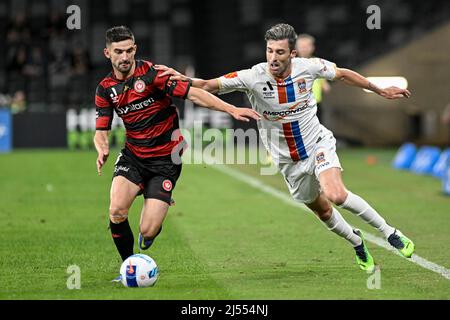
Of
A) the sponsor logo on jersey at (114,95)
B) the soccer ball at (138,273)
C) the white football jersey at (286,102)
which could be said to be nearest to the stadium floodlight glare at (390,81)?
the white football jersey at (286,102)

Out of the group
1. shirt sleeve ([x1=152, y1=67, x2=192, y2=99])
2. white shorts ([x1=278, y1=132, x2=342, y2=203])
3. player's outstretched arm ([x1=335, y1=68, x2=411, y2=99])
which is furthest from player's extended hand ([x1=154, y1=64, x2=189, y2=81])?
player's outstretched arm ([x1=335, y1=68, x2=411, y2=99])

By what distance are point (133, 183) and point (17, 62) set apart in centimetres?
2703

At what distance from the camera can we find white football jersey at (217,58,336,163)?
350 inches

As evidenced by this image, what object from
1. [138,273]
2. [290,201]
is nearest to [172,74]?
[138,273]

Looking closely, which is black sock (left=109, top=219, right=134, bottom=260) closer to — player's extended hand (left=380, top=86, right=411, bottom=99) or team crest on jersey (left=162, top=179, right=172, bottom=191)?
team crest on jersey (left=162, top=179, right=172, bottom=191)

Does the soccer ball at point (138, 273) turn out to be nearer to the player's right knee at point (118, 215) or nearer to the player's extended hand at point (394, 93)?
the player's right knee at point (118, 215)

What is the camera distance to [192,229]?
40.3 feet

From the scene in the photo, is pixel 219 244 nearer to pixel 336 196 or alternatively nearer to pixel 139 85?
pixel 336 196

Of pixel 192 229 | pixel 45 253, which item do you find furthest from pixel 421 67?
pixel 45 253

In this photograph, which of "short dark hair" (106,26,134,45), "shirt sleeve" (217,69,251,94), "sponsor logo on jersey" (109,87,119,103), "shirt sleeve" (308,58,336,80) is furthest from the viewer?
"shirt sleeve" (308,58,336,80)

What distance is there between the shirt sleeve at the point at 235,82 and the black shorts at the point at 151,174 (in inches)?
30.5

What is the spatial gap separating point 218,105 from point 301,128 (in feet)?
3.76

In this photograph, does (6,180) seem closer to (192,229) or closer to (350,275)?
(192,229)

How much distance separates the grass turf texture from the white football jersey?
1.11m
